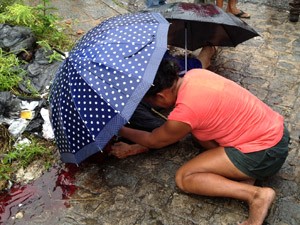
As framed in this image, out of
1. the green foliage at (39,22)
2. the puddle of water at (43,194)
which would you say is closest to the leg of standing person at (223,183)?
the puddle of water at (43,194)

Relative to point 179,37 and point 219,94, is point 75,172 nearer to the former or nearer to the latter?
point 219,94

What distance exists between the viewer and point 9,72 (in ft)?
15.0

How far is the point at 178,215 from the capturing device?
3297 mm

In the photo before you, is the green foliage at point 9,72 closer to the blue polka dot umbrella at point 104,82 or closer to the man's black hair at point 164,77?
the blue polka dot umbrella at point 104,82

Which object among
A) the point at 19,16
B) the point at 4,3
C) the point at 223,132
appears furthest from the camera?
A: the point at 4,3

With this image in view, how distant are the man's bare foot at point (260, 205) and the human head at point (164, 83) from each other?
1000 mm

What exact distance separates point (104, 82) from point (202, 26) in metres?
1.99

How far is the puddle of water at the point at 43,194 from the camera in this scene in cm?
346

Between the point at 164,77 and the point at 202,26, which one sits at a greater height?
the point at 164,77

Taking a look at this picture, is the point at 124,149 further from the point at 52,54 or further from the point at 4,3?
the point at 4,3

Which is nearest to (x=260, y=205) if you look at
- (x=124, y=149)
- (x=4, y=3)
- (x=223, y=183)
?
(x=223, y=183)

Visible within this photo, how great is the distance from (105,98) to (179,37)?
205cm

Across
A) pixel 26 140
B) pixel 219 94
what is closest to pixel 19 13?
pixel 26 140

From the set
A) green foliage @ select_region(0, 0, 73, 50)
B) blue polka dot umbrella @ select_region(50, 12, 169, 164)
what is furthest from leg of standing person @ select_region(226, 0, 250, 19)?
blue polka dot umbrella @ select_region(50, 12, 169, 164)
